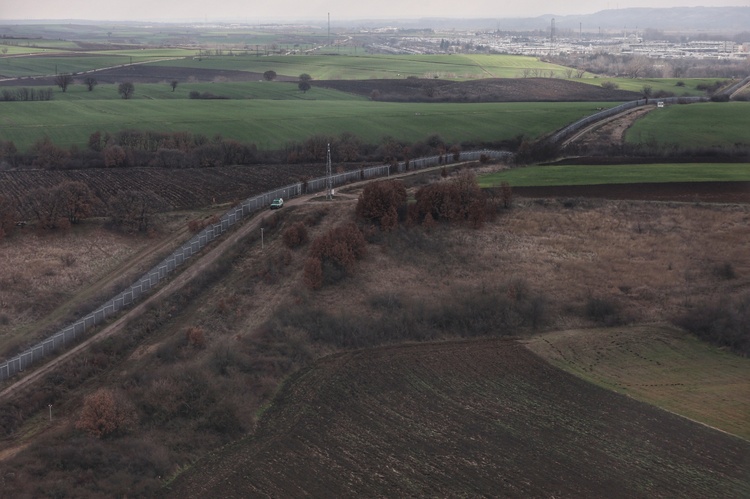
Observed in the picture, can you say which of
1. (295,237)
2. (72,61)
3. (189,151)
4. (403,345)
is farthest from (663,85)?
(403,345)

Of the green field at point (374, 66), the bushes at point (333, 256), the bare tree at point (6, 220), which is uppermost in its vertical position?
the green field at point (374, 66)

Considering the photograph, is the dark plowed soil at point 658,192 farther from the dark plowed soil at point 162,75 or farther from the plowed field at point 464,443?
the dark plowed soil at point 162,75

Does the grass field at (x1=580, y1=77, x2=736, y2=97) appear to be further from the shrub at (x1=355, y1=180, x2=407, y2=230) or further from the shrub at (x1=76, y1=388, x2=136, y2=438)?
the shrub at (x1=76, y1=388, x2=136, y2=438)

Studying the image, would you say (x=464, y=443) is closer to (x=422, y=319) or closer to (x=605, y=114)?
(x=422, y=319)

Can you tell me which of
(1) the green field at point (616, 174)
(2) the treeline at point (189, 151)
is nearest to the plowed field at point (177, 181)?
(2) the treeline at point (189, 151)

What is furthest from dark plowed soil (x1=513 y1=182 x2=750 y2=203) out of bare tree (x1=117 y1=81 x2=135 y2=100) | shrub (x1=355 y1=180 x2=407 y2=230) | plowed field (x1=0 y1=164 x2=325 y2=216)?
bare tree (x1=117 y1=81 x2=135 y2=100)

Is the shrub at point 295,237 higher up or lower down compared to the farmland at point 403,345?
higher up
